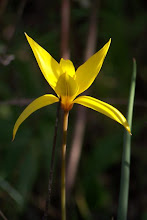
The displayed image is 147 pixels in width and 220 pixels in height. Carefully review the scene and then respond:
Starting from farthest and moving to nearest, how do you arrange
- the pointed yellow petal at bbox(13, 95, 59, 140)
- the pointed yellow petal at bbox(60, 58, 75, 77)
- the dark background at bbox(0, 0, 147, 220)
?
the dark background at bbox(0, 0, 147, 220) → the pointed yellow petal at bbox(60, 58, 75, 77) → the pointed yellow petal at bbox(13, 95, 59, 140)

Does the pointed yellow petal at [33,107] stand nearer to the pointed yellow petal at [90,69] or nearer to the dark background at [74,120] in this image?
the pointed yellow petal at [90,69]

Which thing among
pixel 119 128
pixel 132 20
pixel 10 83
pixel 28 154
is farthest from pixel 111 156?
pixel 132 20

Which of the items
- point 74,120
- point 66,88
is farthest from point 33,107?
point 74,120

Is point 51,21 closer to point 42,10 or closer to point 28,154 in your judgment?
point 42,10

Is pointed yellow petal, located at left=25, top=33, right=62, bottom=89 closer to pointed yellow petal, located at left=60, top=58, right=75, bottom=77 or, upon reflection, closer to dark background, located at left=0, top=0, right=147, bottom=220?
pointed yellow petal, located at left=60, top=58, right=75, bottom=77

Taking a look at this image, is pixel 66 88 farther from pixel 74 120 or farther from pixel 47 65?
pixel 74 120

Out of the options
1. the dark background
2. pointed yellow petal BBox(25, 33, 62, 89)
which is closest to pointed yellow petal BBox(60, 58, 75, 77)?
pointed yellow petal BBox(25, 33, 62, 89)
